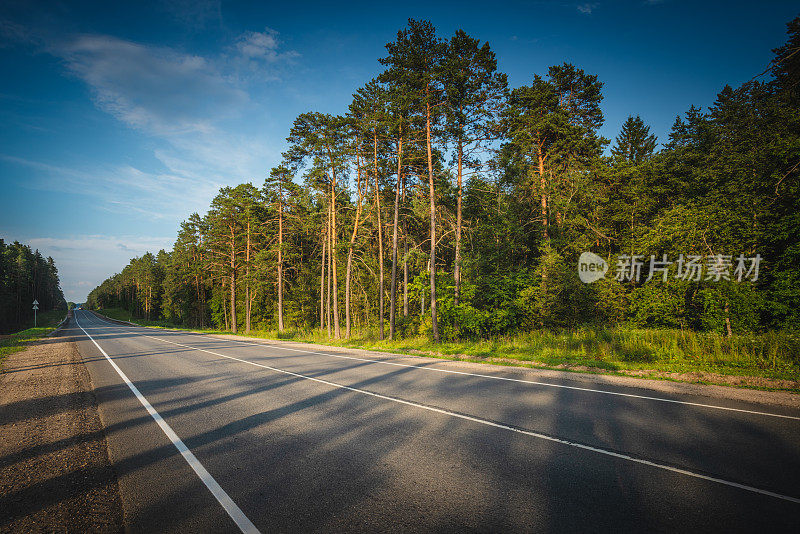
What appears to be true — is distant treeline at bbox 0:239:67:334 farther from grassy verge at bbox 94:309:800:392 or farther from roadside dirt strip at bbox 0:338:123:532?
grassy verge at bbox 94:309:800:392

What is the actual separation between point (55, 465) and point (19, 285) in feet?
303

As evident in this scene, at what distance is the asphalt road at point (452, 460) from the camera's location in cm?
275

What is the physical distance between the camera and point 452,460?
380 cm

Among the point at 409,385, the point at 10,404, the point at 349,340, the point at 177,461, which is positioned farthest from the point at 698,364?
the point at 10,404

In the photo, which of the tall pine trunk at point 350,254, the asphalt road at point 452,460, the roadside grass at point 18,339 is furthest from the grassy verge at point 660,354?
the roadside grass at point 18,339

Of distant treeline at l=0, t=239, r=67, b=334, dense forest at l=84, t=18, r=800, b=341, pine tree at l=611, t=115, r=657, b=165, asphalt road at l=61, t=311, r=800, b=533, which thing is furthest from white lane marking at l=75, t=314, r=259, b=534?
distant treeline at l=0, t=239, r=67, b=334

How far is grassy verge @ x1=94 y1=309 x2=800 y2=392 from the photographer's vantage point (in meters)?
7.71

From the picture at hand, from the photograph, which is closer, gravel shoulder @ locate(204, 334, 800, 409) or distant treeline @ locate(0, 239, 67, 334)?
gravel shoulder @ locate(204, 334, 800, 409)

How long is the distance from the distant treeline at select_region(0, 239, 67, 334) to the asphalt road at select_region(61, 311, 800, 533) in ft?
193

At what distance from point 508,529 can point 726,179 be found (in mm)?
28235

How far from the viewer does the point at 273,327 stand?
3631cm

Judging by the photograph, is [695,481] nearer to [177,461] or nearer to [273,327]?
[177,461]

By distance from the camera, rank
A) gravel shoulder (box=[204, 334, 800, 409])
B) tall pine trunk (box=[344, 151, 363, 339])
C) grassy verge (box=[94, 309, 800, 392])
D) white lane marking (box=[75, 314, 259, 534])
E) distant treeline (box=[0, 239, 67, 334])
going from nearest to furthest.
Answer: white lane marking (box=[75, 314, 259, 534]) < gravel shoulder (box=[204, 334, 800, 409]) < grassy verge (box=[94, 309, 800, 392]) < tall pine trunk (box=[344, 151, 363, 339]) < distant treeline (box=[0, 239, 67, 334])

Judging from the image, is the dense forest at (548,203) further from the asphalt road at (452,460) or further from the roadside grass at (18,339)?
the roadside grass at (18,339)
